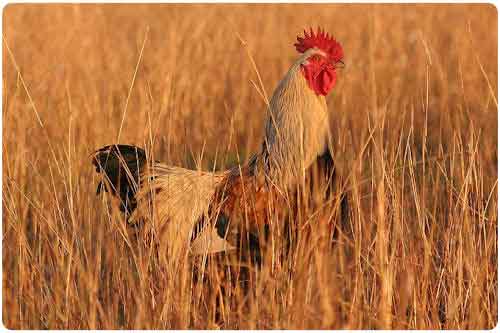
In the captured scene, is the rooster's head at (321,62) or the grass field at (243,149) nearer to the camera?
the grass field at (243,149)

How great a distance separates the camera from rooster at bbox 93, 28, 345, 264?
9.64 ft

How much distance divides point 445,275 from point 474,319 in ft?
0.64

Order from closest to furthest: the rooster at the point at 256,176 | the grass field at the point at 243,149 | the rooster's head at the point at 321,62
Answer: the grass field at the point at 243,149
the rooster at the point at 256,176
the rooster's head at the point at 321,62

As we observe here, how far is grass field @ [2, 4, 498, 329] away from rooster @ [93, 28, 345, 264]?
0.48 ft

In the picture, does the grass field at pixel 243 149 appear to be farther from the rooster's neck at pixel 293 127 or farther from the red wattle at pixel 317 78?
the red wattle at pixel 317 78

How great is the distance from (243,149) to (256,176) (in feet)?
6.43

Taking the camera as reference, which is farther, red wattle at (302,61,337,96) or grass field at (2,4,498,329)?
red wattle at (302,61,337,96)

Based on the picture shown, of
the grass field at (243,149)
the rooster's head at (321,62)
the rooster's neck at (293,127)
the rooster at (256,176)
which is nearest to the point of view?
the grass field at (243,149)

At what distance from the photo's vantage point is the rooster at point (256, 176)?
294cm

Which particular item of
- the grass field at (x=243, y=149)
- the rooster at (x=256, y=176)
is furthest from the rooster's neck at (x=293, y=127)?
the grass field at (x=243, y=149)

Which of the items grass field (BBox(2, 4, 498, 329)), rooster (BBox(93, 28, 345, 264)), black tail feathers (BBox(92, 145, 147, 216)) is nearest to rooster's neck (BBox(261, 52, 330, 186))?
rooster (BBox(93, 28, 345, 264))

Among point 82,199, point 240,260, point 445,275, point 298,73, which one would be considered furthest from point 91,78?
point 445,275

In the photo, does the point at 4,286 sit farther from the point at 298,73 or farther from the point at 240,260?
the point at 298,73

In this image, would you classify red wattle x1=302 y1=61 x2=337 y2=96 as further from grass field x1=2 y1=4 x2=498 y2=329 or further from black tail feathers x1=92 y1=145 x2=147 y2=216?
black tail feathers x1=92 y1=145 x2=147 y2=216
